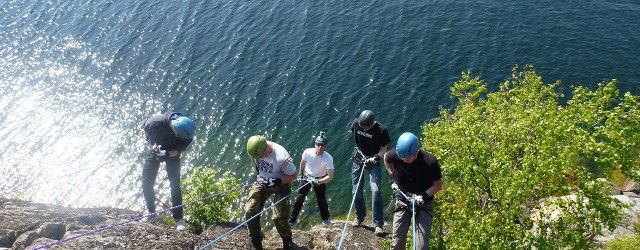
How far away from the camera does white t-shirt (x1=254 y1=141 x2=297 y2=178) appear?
1134 centimetres

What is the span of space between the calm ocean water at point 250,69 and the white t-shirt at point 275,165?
35.7ft

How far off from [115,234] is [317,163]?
210 inches

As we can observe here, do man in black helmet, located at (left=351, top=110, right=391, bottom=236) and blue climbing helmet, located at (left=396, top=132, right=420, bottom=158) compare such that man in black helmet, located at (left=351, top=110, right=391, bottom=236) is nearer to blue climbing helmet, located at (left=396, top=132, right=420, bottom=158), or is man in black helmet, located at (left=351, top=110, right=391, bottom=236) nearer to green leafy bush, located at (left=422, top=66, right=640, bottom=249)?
green leafy bush, located at (left=422, top=66, right=640, bottom=249)

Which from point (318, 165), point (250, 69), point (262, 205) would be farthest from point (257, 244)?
point (250, 69)

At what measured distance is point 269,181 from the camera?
11305mm

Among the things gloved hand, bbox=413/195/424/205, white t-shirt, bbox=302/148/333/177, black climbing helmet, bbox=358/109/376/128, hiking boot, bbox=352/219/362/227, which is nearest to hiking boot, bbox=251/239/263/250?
white t-shirt, bbox=302/148/333/177

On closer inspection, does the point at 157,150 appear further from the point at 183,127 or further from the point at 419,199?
the point at 419,199

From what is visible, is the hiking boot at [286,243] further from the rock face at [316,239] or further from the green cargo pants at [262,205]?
the green cargo pants at [262,205]

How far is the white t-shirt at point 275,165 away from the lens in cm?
1134

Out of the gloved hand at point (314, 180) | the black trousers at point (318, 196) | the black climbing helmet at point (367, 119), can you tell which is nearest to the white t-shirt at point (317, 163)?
the gloved hand at point (314, 180)

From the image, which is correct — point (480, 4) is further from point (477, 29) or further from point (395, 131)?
point (395, 131)

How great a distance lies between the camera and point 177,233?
1249cm

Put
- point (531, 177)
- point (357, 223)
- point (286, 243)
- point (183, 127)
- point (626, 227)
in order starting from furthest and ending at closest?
point (626, 227) → point (357, 223) → point (286, 243) → point (183, 127) → point (531, 177)

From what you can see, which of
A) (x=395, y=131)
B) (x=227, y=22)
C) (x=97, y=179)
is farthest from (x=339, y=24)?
(x=97, y=179)
